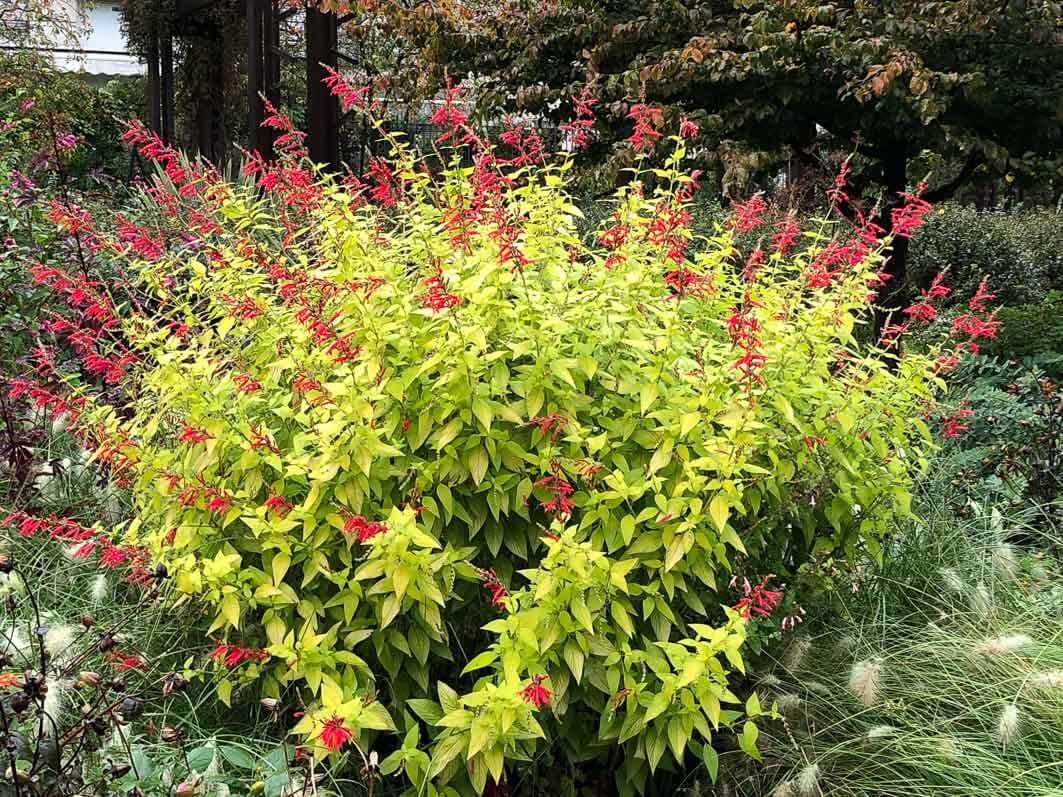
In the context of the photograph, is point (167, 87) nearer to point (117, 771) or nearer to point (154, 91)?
point (154, 91)

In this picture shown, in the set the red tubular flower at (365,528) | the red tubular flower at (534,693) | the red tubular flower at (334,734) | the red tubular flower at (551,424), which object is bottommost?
the red tubular flower at (334,734)

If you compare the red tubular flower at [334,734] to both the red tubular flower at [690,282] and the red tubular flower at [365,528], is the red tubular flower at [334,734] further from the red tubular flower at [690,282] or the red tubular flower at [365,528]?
the red tubular flower at [690,282]

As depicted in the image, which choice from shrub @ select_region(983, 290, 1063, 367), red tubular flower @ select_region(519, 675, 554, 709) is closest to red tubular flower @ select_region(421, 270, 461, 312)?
red tubular flower @ select_region(519, 675, 554, 709)

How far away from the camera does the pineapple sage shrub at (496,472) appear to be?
2.54 m

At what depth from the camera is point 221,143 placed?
49.9ft

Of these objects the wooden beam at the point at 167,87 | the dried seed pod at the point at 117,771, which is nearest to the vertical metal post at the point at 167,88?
the wooden beam at the point at 167,87

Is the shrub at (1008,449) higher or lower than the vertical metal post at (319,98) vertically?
lower

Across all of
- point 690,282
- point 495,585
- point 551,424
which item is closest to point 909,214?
point 690,282

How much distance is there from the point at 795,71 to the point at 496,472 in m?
5.23

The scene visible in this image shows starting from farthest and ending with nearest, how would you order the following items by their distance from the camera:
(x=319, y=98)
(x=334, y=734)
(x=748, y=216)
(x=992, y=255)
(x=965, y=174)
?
1. (x=992, y=255)
2. (x=319, y=98)
3. (x=965, y=174)
4. (x=748, y=216)
5. (x=334, y=734)

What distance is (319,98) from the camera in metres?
10.0

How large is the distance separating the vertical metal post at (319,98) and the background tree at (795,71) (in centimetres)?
190

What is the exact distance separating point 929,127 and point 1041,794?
5450mm

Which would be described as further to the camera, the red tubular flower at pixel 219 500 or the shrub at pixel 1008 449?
the shrub at pixel 1008 449
